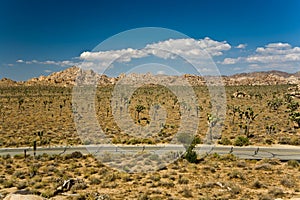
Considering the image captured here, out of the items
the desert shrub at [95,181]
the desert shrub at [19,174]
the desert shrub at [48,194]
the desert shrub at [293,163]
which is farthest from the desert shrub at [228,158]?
the desert shrub at [19,174]

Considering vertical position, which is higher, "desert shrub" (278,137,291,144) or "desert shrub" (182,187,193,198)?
"desert shrub" (278,137,291,144)

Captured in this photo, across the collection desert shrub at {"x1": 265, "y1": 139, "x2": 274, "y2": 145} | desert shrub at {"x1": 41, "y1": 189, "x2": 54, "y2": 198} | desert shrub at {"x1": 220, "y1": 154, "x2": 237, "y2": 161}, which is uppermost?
desert shrub at {"x1": 265, "y1": 139, "x2": 274, "y2": 145}

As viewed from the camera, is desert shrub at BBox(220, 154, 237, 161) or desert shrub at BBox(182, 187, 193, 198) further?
desert shrub at BBox(220, 154, 237, 161)

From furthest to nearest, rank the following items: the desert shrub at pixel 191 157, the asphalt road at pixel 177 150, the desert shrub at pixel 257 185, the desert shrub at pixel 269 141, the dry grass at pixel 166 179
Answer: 1. the desert shrub at pixel 269 141
2. the asphalt road at pixel 177 150
3. the desert shrub at pixel 191 157
4. the desert shrub at pixel 257 185
5. the dry grass at pixel 166 179

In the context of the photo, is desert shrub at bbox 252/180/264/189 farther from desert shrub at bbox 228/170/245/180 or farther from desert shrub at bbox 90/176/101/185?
desert shrub at bbox 90/176/101/185

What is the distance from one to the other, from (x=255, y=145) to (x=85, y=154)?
21756 millimetres

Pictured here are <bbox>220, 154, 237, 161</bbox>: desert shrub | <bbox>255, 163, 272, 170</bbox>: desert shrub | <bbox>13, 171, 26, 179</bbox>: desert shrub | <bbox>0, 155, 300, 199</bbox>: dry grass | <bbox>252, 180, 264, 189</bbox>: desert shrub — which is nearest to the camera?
<bbox>0, 155, 300, 199</bbox>: dry grass

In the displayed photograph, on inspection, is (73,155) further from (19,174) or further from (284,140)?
(284,140)

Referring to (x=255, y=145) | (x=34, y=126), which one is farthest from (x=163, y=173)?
(x=34, y=126)

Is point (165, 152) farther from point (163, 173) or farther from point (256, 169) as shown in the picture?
point (256, 169)

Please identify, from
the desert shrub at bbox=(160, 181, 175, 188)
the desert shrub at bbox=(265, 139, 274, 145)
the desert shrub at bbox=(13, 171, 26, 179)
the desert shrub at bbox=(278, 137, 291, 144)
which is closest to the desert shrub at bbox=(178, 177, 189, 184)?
the desert shrub at bbox=(160, 181, 175, 188)

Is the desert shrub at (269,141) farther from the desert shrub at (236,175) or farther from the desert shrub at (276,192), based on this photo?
the desert shrub at (276,192)

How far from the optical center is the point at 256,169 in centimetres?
2553

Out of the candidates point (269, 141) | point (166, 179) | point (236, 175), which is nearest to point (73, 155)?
point (166, 179)
